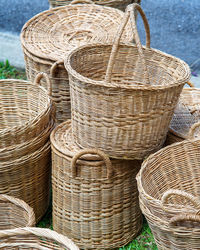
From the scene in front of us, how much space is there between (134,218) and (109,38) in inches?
43.3

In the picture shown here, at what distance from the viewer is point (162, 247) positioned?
193 centimetres

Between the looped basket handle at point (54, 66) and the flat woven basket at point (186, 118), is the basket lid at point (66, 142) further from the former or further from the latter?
the flat woven basket at point (186, 118)

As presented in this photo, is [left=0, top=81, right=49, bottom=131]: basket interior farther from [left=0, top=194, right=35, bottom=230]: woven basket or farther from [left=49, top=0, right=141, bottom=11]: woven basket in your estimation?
[left=49, top=0, right=141, bottom=11]: woven basket

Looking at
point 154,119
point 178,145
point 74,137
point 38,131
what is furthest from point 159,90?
point 38,131

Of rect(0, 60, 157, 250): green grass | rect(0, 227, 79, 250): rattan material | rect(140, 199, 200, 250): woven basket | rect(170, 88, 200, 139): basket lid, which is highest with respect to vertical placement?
rect(140, 199, 200, 250): woven basket

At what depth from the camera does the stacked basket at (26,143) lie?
232 cm

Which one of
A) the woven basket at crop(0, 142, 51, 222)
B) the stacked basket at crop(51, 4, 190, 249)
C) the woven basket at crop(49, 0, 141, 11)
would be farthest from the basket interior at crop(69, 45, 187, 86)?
the woven basket at crop(49, 0, 141, 11)

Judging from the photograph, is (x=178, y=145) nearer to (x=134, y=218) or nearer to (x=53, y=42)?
(x=134, y=218)

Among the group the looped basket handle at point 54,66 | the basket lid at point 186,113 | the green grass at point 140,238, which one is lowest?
the green grass at point 140,238

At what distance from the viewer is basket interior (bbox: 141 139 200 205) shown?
218 centimetres

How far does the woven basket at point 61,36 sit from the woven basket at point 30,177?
392 mm

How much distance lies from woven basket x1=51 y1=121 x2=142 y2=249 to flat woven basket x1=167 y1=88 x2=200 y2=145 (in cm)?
28

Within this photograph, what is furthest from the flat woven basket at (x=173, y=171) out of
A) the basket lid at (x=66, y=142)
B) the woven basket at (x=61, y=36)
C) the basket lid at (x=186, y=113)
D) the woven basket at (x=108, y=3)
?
the woven basket at (x=108, y=3)

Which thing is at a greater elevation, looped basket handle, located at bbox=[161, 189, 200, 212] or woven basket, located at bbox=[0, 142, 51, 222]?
looped basket handle, located at bbox=[161, 189, 200, 212]
